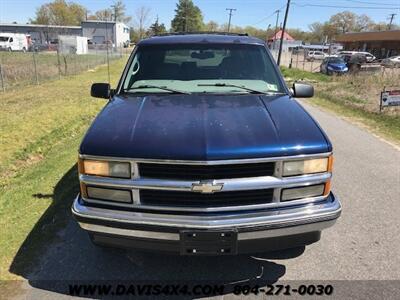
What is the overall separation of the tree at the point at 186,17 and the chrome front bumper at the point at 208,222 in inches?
4038

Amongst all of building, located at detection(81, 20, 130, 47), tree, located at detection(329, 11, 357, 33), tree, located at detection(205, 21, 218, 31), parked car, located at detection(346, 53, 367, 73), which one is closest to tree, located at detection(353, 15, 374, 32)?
tree, located at detection(329, 11, 357, 33)

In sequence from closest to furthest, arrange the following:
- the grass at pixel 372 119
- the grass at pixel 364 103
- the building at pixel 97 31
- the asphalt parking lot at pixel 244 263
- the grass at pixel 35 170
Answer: the asphalt parking lot at pixel 244 263, the grass at pixel 35 170, the grass at pixel 372 119, the grass at pixel 364 103, the building at pixel 97 31

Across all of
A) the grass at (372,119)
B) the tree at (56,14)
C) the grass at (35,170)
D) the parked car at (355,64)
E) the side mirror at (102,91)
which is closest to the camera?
the grass at (35,170)

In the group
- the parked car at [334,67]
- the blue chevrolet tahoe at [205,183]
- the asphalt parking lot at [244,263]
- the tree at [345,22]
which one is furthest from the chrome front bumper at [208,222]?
the tree at [345,22]

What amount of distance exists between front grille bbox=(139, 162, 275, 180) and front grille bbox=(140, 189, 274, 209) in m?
0.12

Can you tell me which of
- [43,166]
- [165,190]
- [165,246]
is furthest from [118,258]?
[43,166]

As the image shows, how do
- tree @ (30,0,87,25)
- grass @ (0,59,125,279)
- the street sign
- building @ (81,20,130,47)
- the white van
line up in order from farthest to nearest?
tree @ (30,0,87,25), building @ (81,20,130,47), the white van, the street sign, grass @ (0,59,125,279)

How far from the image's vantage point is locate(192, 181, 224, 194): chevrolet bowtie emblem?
9.59 ft

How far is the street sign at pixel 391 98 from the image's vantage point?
42.8 ft

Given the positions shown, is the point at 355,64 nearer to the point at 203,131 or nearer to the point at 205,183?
the point at 203,131

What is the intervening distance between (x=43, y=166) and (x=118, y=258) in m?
3.50

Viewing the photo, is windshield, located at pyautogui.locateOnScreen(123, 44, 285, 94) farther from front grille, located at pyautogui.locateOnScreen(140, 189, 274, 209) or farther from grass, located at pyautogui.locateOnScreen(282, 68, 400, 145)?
grass, located at pyautogui.locateOnScreen(282, 68, 400, 145)

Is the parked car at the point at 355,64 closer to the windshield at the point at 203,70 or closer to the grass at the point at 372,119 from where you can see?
the grass at the point at 372,119

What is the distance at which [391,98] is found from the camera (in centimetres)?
1308
